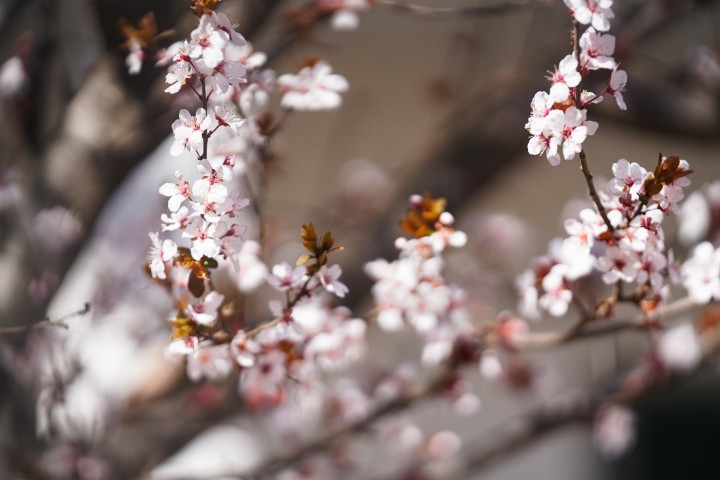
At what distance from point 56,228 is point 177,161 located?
231 millimetres

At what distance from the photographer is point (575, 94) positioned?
0.54m

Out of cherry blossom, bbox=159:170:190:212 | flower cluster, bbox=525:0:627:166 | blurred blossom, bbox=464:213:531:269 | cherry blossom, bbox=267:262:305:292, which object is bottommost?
blurred blossom, bbox=464:213:531:269

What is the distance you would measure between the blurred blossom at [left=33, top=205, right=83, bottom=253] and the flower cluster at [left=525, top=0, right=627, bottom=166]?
550 mm

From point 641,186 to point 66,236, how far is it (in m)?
0.64

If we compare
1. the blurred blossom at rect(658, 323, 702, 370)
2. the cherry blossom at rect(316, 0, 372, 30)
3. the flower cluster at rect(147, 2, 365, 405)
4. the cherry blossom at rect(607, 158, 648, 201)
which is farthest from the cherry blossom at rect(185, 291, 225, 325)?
the blurred blossom at rect(658, 323, 702, 370)

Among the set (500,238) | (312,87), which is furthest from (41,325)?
(500,238)

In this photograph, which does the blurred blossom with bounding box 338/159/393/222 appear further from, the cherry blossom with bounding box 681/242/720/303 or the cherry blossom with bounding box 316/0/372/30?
the cherry blossom with bounding box 681/242/720/303

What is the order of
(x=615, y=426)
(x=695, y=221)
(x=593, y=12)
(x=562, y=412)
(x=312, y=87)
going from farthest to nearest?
(x=615, y=426) → (x=562, y=412) → (x=695, y=221) → (x=312, y=87) → (x=593, y=12)

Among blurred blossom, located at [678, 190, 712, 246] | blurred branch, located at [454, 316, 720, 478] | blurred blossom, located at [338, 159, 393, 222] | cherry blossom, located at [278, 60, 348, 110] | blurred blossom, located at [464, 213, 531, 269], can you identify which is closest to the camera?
cherry blossom, located at [278, 60, 348, 110]

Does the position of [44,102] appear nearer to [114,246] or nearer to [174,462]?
[114,246]

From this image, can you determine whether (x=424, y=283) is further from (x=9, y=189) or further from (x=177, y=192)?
(x=9, y=189)

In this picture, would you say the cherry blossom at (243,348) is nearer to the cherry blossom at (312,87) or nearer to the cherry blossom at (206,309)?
the cherry blossom at (206,309)

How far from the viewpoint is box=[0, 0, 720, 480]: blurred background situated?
2.61ft

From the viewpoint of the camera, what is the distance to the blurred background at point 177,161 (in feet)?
2.61
